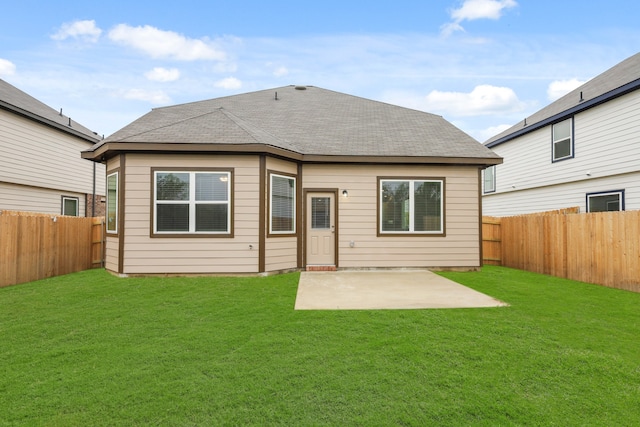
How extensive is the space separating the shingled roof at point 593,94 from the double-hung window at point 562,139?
0.24 metres

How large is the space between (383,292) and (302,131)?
17.9 ft

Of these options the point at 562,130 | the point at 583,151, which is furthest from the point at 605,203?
the point at 562,130

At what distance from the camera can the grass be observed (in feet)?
7.08

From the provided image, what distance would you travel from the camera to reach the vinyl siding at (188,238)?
7051 millimetres

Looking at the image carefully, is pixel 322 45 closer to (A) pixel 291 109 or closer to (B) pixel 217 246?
(A) pixel 291 109

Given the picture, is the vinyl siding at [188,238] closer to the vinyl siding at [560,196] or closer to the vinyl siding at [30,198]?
the vinyl siding at [30,198]

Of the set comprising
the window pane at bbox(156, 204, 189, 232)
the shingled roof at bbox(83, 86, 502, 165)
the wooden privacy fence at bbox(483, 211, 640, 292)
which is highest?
the shingled roof at bbox(83, 86, 502, 165)

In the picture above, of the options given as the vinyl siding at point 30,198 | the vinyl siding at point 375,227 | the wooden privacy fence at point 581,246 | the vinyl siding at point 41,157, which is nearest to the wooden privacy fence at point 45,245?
the vinyl siding at point 30,198

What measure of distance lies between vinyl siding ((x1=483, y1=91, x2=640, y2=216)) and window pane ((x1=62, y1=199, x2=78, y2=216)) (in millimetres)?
18084

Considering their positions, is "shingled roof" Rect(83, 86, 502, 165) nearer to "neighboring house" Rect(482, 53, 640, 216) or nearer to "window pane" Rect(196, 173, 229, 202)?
"window pane" Rect(196, 173, 229, 202)

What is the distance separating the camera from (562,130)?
34.9ft

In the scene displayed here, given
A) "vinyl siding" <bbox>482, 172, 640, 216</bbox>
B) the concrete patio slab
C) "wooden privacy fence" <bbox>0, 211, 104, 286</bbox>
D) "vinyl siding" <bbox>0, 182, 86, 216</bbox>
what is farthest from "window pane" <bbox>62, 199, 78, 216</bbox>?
"vinyl siding" <bbox>482, 172, 640, 216</bbox>

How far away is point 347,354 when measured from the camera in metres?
3.03

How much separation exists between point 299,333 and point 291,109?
28.9 feet
